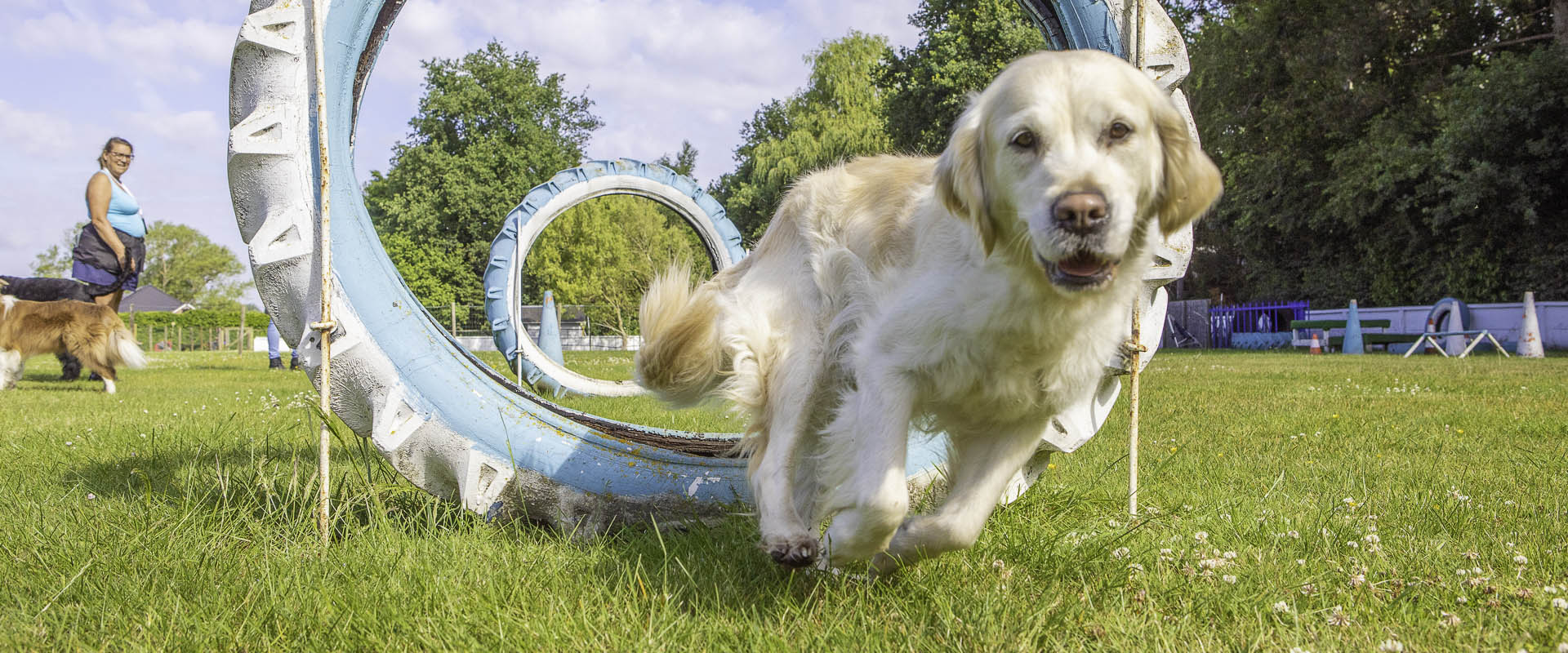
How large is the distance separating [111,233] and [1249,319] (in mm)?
26991

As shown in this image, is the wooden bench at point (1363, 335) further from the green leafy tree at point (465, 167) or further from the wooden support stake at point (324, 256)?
the green leafy tree at point (465, 167)

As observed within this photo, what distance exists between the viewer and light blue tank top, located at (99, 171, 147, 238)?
7.93 metres

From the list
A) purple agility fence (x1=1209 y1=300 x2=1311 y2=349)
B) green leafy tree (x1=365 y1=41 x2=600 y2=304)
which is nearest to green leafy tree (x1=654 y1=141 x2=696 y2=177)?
green leafy tree (x1=365 y1=41 x2=600 y2=304)

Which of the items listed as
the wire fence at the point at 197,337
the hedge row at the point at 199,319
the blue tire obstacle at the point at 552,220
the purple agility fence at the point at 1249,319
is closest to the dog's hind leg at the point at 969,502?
the blue tire obstacle at the point at 552,220

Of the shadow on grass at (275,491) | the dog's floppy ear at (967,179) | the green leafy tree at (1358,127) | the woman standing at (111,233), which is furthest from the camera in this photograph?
the green leafy tree at (1358,127)

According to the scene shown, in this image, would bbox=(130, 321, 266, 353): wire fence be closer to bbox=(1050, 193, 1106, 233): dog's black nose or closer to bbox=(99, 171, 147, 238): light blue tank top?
bbox=(99, 171, 147, 238): light blue tank top

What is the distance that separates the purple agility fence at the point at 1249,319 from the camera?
26.6 meters

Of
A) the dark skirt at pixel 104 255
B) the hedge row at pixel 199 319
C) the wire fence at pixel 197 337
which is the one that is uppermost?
the dark skirt at pixel 104 255

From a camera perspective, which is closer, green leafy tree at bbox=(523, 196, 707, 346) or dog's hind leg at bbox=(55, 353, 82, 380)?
dog's hind leg at bbox=(55, 353, 82, 380)

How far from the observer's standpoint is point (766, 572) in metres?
2.59

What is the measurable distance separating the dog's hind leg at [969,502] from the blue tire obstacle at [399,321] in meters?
0.67

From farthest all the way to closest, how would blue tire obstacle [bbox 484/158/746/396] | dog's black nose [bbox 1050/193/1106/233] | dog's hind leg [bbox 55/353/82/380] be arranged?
dog's hind leg [bbox 55/353/82/380] → blue tire obstacle [bbox 484/158/746/396] → dog's black nose [bbox 1050/193/1106/233]

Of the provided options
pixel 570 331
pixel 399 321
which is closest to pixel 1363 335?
pixel 399 321

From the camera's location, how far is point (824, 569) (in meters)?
2.54
